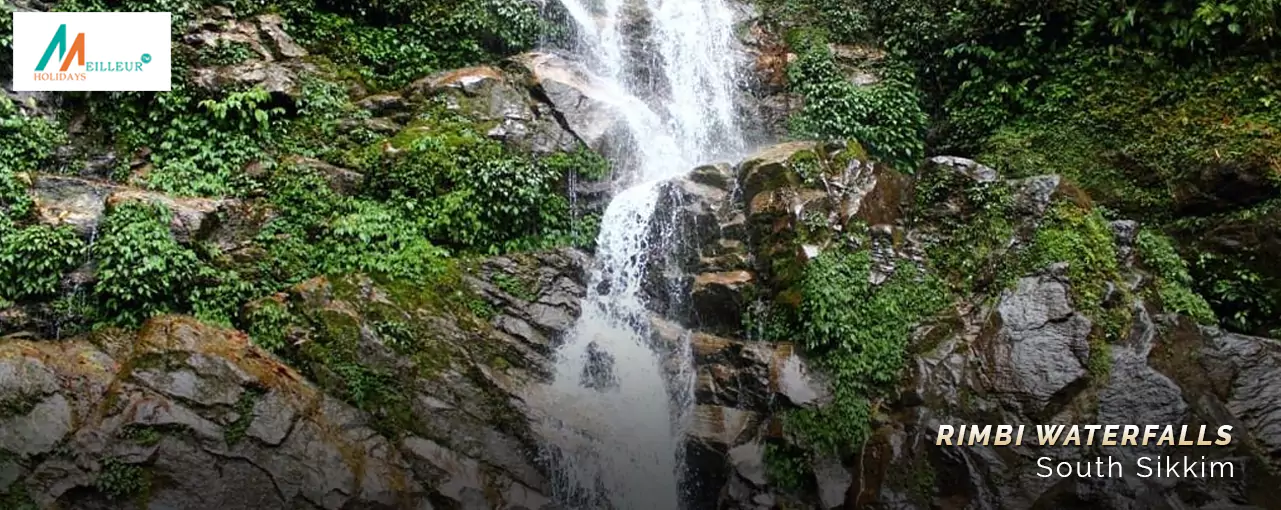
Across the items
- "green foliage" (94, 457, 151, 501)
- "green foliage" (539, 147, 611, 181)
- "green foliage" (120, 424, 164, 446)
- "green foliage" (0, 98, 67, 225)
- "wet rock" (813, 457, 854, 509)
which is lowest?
"green foliage" (94, 457, 151, 501)

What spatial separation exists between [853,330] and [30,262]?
32.4 feet

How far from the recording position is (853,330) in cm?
935

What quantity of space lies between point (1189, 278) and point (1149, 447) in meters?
2.88

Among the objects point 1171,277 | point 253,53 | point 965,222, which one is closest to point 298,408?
point 253,53

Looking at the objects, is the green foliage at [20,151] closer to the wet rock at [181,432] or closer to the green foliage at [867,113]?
the wet rock at [181,432]

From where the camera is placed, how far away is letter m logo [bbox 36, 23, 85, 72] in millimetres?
10836

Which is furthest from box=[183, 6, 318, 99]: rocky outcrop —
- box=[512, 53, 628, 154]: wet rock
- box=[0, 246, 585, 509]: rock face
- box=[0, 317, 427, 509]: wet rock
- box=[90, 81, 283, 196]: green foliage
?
box=[0, 317, 427, 509]: wet rock

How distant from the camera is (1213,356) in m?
8.33

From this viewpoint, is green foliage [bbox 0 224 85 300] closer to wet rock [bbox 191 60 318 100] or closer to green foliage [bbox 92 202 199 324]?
Answer: green foliage [bbox 92 202 199 324]

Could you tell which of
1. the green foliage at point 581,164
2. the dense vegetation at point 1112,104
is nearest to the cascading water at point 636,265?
the green foliage at point 581,164

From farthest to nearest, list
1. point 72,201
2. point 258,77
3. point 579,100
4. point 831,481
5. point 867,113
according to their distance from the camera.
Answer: point 867,113
point 579,100
point 258,77
point 72,201
point 831,481

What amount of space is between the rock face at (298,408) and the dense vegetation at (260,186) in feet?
2.04

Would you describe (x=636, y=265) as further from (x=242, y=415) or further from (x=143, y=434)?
(x=143, y=434)

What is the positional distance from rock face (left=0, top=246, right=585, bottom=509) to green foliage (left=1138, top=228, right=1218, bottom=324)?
25.0 feet
